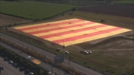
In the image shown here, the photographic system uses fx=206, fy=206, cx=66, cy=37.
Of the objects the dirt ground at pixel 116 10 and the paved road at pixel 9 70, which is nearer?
the paved road at pixel 9 70

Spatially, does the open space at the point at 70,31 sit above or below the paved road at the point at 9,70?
below

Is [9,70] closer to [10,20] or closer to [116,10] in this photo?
[10,20]

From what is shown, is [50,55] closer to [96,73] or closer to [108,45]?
[96,73]

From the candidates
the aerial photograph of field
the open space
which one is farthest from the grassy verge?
the open space

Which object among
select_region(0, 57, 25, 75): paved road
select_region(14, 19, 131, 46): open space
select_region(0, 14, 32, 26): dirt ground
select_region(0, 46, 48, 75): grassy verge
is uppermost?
select_region(0, 46, 48, 75): grassy verge

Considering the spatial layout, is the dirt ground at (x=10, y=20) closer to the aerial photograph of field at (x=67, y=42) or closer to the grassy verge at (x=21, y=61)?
the aerial photograph of field at (x=67, y=42)

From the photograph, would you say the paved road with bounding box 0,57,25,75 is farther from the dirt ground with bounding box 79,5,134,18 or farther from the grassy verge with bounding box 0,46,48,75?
the dirt ground with bounding box 79,5,134,18

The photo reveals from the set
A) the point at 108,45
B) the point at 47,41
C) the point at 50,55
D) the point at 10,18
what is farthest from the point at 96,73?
the point at 10,18

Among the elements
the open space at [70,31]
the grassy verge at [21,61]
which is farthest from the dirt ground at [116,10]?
the grassy verge at [21,61]
